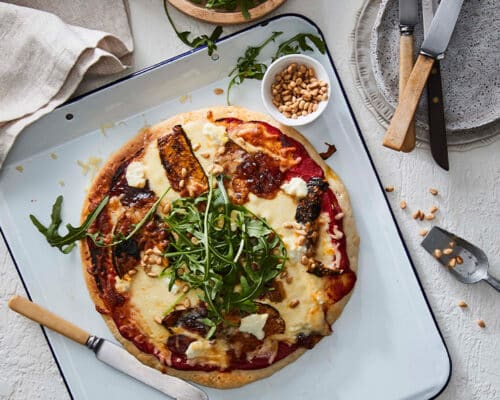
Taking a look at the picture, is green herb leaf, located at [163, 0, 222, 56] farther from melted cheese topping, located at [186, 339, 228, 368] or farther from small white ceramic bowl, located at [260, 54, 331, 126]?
melted cheese topping, located at [186, 339, 228, 368]

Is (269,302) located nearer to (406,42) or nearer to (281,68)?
(281,68)

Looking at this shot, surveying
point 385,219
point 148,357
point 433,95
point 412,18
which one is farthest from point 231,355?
point 412,18

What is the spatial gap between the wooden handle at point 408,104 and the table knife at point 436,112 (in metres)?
0.17

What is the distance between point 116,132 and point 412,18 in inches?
76.7

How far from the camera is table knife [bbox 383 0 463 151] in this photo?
3881mm

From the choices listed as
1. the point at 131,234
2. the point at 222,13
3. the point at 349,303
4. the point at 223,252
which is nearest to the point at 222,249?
the point at 223,252

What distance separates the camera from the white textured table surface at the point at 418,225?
4.23 m

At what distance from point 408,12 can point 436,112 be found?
24.7 inches

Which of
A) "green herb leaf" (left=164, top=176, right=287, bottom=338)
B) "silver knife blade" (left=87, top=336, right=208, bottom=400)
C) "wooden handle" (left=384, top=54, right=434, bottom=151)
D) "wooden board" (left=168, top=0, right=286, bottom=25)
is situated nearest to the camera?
"green herb leaf" (left=164, top=176, right=287, bottom=338)

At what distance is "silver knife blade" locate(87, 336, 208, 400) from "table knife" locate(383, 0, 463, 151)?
1.86m

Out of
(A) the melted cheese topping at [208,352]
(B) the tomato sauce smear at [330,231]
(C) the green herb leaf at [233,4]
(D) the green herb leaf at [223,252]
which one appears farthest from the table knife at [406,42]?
(A) the melted cheese topping at [208,352]

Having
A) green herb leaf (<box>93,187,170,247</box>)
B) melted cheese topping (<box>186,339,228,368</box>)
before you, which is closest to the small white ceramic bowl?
green herb leaf (<box>93,187,170,247</box>)

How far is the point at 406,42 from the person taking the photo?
13.3ft

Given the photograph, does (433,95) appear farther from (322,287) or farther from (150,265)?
(150,265)
